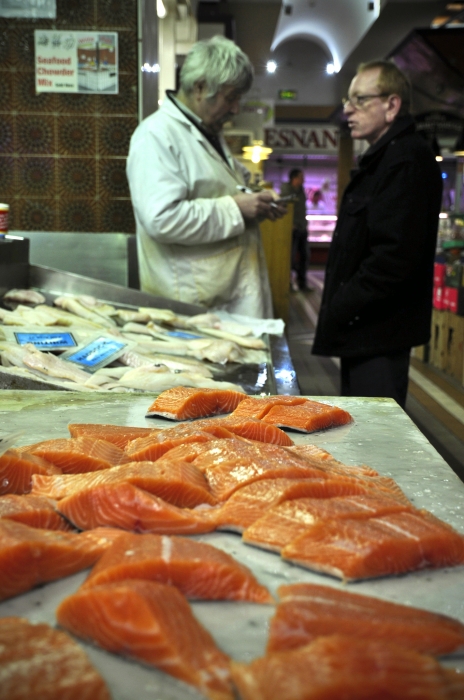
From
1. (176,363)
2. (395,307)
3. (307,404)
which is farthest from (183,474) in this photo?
(395,307)

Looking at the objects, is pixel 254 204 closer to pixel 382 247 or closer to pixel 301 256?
pixel 382 247

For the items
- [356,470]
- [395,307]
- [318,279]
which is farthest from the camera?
[318,279]

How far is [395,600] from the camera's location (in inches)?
48.1

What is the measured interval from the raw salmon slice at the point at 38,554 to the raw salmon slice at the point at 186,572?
0.06 meters

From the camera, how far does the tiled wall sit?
516 centimetres

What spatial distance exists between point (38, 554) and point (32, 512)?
0.19 meters

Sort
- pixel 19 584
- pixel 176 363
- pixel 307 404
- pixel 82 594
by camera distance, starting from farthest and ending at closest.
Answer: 1. pixel 176 363
2. pixel 307 404
3. pixel 19 584
4. pixel 82 594

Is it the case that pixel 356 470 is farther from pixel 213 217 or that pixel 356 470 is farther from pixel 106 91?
pixel 106 91

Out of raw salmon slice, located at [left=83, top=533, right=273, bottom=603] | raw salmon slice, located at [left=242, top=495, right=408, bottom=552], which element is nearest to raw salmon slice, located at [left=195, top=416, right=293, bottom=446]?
raw salmon slice, located at [left=242, top=495, right=408, bottom=552]

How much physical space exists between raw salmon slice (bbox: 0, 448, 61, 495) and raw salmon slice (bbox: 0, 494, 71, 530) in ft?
0.39

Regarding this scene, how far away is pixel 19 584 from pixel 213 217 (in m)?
3.06

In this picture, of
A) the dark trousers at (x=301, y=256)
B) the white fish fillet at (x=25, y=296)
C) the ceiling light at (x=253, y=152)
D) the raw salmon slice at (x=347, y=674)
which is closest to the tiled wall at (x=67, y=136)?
the white fish fillet at (x=25, y=296)

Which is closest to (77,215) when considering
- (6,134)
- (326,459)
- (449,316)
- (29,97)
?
(6,134)

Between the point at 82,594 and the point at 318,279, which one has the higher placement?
the point at 82,594
